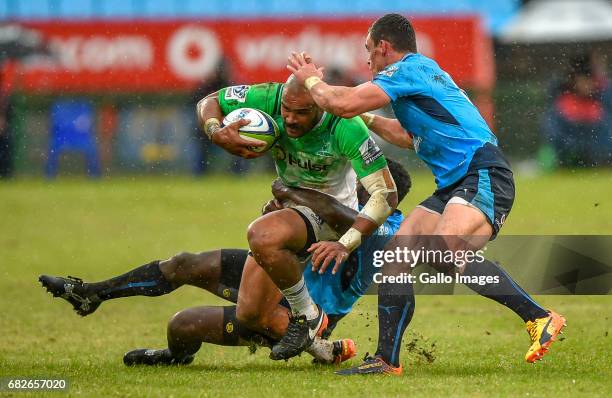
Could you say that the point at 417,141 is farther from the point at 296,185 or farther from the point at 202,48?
the point at 202,48

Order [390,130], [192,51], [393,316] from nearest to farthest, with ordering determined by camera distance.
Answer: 1. [393,316]
2. [390,130]
3. [192,51]

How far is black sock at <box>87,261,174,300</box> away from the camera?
8.26 metres

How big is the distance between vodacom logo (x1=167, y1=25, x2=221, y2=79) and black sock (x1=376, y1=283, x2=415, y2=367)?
60.9 feet

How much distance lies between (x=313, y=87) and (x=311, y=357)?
2161 mm

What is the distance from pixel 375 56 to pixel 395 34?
0.66ft

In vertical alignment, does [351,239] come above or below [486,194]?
below

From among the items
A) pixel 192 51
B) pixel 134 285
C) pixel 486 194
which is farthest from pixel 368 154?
pixel 192 51

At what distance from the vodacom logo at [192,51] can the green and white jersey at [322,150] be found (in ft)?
57.3

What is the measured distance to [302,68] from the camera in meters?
7.74

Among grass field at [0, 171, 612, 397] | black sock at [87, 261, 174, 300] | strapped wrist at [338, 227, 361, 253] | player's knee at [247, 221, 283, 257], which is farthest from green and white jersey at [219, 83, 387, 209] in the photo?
grass field at [0, 171, 612, 397]

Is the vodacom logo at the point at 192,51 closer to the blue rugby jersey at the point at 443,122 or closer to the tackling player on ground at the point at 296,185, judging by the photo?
the tackling player on ground at the point at 296,185


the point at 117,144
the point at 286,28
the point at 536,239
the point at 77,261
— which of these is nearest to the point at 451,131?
the point at 536,239

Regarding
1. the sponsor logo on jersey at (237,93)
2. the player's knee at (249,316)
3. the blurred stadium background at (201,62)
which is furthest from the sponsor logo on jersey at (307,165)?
the blurred stadium background at (201,62)

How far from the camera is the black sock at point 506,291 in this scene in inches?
299
